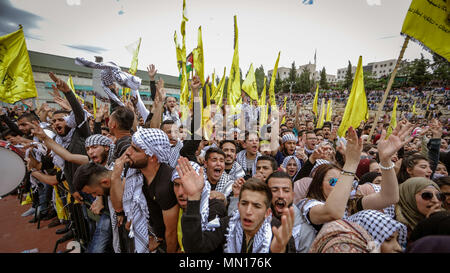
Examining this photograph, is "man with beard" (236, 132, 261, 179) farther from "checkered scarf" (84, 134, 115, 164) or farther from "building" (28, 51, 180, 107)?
"building" (28, 51, 180, 107)

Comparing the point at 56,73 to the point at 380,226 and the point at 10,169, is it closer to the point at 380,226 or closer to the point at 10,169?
the point at 10,169

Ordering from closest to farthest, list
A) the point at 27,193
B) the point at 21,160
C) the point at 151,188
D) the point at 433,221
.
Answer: the point at 433,221
the point at 151,188
the point at 21,160
the point at 27,193

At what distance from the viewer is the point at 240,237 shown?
1.57 metres

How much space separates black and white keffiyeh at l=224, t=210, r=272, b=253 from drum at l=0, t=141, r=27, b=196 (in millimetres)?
3013

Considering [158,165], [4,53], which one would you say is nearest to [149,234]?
[158,165]

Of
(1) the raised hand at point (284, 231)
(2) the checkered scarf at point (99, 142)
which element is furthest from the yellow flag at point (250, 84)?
(1) the raised hand at point (284, 231)

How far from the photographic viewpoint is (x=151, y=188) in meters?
1.88

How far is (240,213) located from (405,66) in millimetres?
53638

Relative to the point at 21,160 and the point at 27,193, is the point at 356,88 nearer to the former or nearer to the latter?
the point at 21,160

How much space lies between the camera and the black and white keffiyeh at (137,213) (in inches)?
76.0

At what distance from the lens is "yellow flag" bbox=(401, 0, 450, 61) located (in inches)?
106

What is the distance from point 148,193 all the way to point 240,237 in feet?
3.11

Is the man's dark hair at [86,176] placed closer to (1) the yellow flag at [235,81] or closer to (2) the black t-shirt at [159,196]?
(2) the black t-shirt at [159,196]

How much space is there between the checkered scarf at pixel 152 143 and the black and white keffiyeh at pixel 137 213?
0.96 ft
